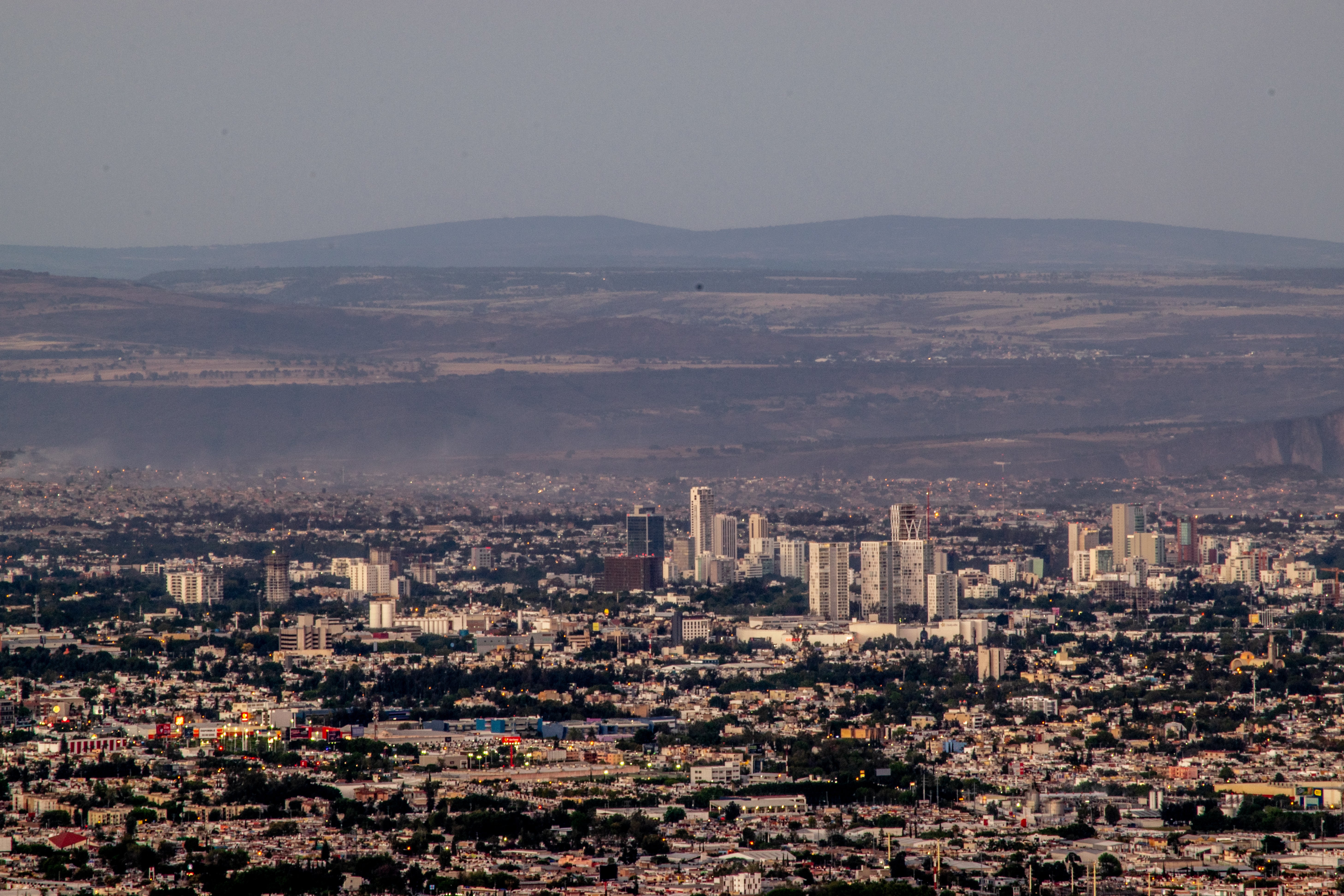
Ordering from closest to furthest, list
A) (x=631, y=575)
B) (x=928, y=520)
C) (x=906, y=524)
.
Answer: (x=631, y=575) → (x=906, y=524) → (x=928, y=520)

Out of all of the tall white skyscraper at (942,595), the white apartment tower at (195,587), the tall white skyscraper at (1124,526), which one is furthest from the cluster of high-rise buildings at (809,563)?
the white apartment tower at (195,587)

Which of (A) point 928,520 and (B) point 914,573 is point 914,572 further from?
(A) point 928,520

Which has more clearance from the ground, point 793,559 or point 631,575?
point 631,575

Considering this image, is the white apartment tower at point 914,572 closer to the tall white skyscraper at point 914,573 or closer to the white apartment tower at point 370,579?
the tall white skyscraper at point 914,573

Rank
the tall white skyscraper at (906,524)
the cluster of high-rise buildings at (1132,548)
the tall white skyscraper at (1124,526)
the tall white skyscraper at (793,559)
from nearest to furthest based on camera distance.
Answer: the tall white skyscraper at (906,524) < the cluster of high-rise buildings at (1132,548) < the tall white skyscraper at (793,559) < the tall white skyscraper at (1124,526)

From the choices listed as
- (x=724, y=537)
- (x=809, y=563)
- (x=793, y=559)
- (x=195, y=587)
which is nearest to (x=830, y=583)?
(x=809, y=563)

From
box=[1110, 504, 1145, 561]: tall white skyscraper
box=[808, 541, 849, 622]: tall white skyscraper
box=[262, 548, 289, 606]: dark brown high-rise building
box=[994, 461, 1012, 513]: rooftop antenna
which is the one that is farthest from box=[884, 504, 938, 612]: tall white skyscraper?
box=[994, 461, 1012, 513]: rooftop antenna

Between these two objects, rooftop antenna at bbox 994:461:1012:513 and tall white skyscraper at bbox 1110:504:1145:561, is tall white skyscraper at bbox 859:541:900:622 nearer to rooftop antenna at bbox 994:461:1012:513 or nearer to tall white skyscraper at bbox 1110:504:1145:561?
tall white skyscraper at bbox 1110:504:1145:561
